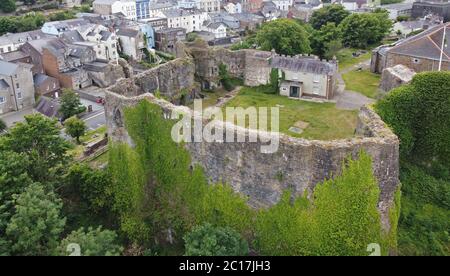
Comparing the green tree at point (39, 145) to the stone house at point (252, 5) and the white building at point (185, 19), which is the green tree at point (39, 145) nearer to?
the white building at point (185, 19)

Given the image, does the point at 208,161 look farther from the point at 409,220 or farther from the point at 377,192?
the point at 409,220

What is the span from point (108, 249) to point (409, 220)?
50.0ft

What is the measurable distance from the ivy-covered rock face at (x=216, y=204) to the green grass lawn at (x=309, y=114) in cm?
1151

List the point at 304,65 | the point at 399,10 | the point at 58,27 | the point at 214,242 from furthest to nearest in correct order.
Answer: the point at 399,10 → the point at 58,27 → the point at 304,65 → the point at 214,242

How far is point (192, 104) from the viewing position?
3462cm

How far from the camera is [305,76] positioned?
1545 inches

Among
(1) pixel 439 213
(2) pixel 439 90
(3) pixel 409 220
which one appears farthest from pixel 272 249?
(2) pixel 439 90

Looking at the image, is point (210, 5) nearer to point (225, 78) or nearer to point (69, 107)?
point (69, 107)

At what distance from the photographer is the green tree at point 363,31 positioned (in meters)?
56.7

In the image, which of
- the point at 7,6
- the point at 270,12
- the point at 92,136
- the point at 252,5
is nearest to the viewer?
the point at 92,136

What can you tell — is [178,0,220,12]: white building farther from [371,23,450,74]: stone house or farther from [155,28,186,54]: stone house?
[371,23,450,74]: stone house

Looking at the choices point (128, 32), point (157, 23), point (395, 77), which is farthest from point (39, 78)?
point (395, 77)

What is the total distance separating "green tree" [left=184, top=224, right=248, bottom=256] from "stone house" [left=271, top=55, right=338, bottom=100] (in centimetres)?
2209

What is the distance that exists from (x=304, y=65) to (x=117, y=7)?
86.5m
